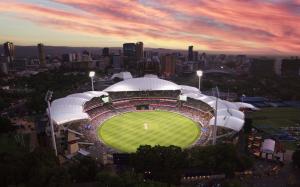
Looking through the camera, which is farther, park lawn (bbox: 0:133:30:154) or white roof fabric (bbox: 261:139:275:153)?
park lawn (bbox: 0:133:30:154)

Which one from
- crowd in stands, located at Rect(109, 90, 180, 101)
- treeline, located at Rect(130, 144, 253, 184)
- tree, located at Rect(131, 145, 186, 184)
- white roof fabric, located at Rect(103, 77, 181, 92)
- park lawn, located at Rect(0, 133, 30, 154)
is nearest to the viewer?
tree, located at Rect(131, 145, 186, 184)

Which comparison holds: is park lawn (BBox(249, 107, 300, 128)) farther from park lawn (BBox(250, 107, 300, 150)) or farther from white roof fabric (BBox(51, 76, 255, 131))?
white roof fabric (BBox(51, 76, 255, 131))

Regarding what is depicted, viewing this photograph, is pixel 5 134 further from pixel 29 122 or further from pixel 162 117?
pixel 162 117

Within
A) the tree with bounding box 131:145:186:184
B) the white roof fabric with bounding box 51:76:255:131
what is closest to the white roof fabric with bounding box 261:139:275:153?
the white roof fabric with bounding box 51:76:255:131

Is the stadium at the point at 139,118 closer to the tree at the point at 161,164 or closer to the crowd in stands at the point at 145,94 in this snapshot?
the crowd in stands at the point at 145,94

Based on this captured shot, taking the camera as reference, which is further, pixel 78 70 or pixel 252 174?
pixel 78 70

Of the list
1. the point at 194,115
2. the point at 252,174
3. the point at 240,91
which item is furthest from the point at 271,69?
the point at 252,174

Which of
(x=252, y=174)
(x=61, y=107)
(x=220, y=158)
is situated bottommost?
(x=252, y=174)

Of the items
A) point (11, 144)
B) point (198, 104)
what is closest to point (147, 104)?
point (198, 104)
